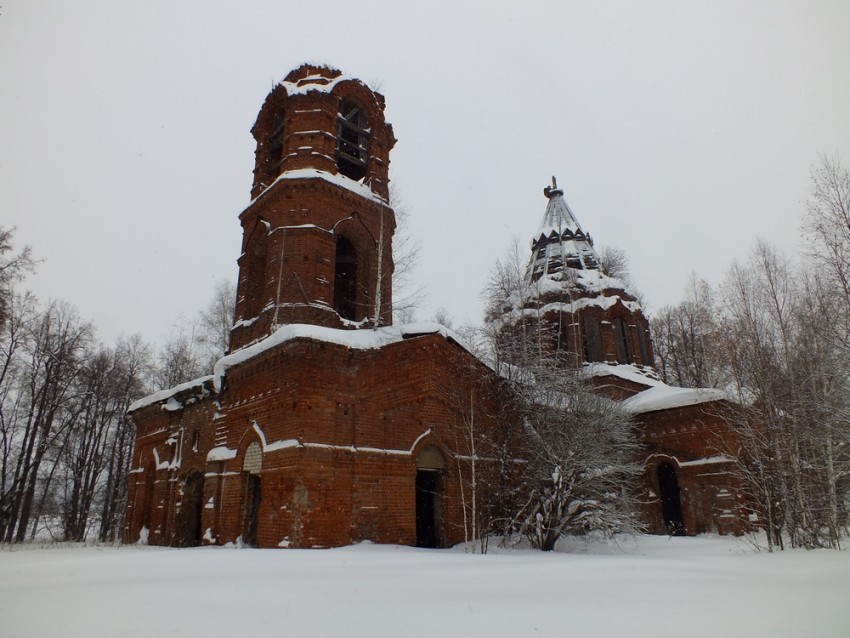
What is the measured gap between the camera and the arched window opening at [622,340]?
24.0 meters

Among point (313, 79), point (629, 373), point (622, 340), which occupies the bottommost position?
point (629, 373)

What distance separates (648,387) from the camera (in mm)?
23016

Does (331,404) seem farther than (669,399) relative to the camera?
No

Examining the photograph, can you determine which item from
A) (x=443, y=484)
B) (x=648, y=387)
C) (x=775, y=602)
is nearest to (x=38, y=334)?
(x=443, y=484)

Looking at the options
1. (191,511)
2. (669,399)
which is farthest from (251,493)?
(669,399)

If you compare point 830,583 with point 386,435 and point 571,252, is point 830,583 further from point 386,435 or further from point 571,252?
point 571,252

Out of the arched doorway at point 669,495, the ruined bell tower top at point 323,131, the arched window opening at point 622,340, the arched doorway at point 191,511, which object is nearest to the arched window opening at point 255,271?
the ruined bell tower top at point 323,131

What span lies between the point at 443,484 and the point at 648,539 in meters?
6.69

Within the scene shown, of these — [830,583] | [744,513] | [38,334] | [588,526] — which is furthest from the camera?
[38,334]

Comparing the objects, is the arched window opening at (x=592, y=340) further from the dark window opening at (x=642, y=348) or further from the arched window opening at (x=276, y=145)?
the arched window opening at (x=276, y=145)

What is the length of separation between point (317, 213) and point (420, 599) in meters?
12.2

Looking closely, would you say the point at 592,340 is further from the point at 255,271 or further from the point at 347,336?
the point at 347,336

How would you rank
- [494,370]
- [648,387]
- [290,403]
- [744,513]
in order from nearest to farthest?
[290,403]
[494,370]
[744,513]
[648,387]

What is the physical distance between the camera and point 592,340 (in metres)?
23.8
